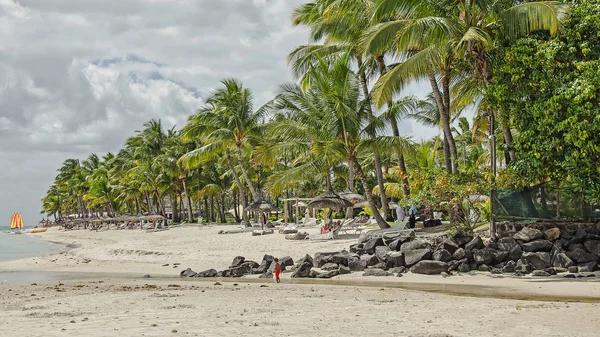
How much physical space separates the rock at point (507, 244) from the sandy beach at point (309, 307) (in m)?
1.41

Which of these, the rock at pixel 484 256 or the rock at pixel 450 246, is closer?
the rock at pixel 484 256

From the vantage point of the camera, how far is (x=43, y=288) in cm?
1420

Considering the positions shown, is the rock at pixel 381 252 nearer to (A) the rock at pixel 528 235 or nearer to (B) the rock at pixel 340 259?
(B) the rock at pixel 340 259

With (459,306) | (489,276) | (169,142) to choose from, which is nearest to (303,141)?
(489,276)

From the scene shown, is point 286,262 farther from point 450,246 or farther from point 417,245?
point 450,246

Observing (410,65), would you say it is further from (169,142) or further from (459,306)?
(169,142)

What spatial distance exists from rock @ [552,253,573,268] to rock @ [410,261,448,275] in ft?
9.00

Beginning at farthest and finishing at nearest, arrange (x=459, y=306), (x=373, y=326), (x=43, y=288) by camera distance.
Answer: (x=43, y=288) < (x=459, y=306) < (x=373, y=326)

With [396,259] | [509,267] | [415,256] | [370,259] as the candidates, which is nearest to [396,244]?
[396,259]

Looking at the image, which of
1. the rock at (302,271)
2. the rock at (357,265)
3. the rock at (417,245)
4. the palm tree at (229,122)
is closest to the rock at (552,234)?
the rock at (417,245)

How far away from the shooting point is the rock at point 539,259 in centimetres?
1338

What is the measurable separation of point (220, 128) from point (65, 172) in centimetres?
6977

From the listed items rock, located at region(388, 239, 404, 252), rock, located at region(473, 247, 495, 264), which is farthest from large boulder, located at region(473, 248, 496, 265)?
rock, located at region(388, 239, 404, 252)

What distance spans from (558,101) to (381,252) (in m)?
6.28
